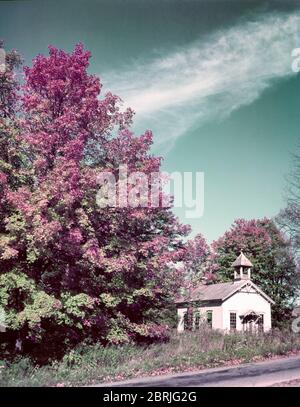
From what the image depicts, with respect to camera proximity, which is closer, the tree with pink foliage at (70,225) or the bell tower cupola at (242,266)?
the tree with pink foliage at (70,225)

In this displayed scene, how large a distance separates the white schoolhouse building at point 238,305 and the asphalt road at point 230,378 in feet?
57.2

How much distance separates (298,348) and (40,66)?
62.5 feet

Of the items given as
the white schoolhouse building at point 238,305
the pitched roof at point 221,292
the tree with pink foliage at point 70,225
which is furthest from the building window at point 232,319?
the tree with pink foliage at point 70,225

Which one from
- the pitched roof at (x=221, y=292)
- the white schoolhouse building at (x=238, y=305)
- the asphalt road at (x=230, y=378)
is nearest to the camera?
the asphalt road at (x=230, y=378)

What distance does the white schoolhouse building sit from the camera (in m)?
32.4

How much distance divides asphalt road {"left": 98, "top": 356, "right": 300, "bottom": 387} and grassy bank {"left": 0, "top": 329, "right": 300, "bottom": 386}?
3.87ft

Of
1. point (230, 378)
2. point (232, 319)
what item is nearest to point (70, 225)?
point (230, 378)

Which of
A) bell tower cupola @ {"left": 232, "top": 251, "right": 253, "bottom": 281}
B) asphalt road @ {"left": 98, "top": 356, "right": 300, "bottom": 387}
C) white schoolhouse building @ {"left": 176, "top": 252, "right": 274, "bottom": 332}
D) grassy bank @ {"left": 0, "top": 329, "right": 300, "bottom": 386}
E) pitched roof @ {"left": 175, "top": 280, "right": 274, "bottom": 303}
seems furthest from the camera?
bell tower cupola @ {"left": 232, "top": 251, "right": 253, "bottom": 281}

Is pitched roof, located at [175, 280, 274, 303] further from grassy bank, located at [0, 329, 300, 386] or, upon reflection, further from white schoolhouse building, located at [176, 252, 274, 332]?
grassy bank, located at [0, 329, 300, 386]

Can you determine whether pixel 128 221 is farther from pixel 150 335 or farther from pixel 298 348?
pixel 298 348

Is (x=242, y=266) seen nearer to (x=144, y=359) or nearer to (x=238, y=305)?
(x=238, y=305)

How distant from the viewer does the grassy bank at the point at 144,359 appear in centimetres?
1277

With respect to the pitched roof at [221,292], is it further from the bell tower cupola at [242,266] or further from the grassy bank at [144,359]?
the grassy bank at [144,359]

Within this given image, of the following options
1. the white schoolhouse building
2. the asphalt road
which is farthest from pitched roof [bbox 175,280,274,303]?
the asphalt road
